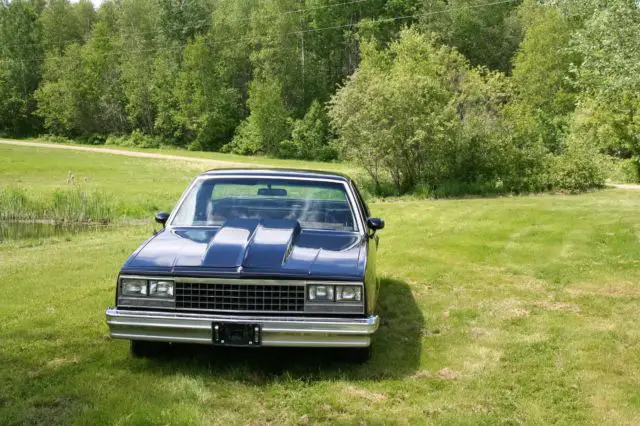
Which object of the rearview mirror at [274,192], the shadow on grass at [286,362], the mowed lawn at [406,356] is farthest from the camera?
the rearview mirror at [274,192]

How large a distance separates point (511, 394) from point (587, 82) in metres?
19.0

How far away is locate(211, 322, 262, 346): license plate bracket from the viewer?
5.07m

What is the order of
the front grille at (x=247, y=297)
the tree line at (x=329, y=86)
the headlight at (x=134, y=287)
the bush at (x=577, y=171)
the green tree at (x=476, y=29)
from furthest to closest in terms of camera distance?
the green tree at (x=476, y=29) → the tree line at (x=329, y=86) → the bush at (x=577, y=171) → the headlight at (x=134, y=287) → the front grille at (x=247, y=297)

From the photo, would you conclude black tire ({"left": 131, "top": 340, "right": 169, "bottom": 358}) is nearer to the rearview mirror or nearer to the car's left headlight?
the car's left headlight

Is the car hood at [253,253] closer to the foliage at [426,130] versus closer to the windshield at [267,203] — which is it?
the windshield at [267,203]

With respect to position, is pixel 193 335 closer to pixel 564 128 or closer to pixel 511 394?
pixel 511 394

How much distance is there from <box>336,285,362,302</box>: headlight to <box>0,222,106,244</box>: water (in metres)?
15.1

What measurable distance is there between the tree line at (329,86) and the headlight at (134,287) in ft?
67.6

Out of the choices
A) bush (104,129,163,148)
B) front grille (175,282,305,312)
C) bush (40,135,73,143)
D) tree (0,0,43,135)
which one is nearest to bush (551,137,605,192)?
→ front grille (175,282,305,312)

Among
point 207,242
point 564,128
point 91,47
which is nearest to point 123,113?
point 91,47

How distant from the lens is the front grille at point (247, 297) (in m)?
5.18

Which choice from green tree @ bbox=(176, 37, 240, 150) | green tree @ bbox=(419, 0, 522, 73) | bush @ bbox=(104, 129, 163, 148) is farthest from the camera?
bush @ bbox=(104, 129, 163, 148)

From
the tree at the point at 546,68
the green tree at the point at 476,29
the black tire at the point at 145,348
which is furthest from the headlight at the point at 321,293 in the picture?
the green tree at the point at 476,29

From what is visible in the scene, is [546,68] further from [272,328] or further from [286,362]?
[272,328]
